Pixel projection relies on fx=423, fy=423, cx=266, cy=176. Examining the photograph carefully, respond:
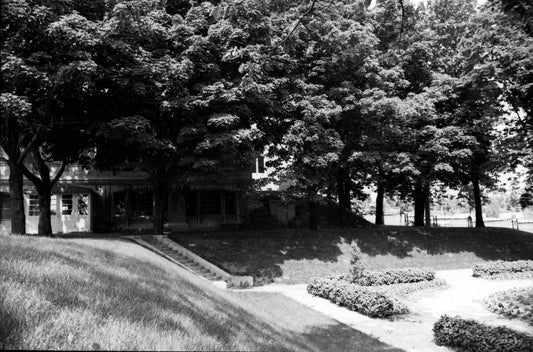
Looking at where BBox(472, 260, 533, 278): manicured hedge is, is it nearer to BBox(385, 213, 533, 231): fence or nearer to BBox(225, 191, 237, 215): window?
BBox(225, 191, 237, 215): window

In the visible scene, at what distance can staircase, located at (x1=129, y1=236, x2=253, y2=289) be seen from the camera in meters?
20.6

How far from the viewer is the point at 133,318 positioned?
17.7ft

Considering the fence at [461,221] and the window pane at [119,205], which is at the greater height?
the window pane at [119,205]

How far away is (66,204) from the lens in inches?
1239

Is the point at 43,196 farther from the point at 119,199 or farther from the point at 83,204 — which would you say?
the point at 119,199

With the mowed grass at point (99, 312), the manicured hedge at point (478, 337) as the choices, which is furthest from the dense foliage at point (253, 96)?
the mowed grass at point (99, 312)

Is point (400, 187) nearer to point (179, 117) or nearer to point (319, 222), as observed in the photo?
point (319, 222)

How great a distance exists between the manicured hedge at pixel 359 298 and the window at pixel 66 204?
21.0m

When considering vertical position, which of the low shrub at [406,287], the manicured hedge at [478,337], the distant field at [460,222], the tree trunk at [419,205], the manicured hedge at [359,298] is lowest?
the distant field at [460,222]

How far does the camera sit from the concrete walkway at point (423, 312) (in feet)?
39.4

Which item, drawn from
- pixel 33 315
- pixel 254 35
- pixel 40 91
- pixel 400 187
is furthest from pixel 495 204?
pixel 33 315

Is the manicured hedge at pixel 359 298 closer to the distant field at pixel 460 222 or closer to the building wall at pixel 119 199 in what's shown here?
the building wall at pixel 119 199

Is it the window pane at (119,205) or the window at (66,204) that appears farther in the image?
the window pane at (119,205)

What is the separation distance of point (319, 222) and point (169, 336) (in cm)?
3387
